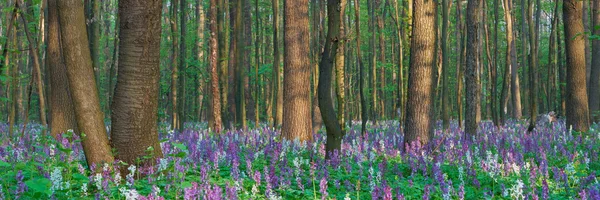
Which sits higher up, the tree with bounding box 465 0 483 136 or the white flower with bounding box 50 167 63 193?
the tree with bounding box 465 0 483 136

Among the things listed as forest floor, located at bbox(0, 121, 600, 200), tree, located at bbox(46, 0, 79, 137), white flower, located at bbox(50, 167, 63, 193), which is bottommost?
forest floor, located at bbox(0, 121, 600, 200)

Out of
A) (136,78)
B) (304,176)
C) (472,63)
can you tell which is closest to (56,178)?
(136,78)

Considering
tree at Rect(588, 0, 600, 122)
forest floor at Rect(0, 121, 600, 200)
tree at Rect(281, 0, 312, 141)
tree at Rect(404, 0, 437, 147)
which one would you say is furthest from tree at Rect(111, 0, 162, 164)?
tree at Rect(588, 0, 600, 122)

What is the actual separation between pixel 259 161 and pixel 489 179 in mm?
3389

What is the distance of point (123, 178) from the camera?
6121 mm

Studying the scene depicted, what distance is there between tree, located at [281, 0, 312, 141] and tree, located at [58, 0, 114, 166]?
5.69 metres

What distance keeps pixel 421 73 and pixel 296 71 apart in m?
2.89

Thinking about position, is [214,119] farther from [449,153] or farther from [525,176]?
[525,176]

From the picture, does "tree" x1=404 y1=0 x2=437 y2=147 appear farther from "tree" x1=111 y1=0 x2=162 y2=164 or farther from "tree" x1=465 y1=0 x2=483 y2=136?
"tree" x1=111 y1=0 x2=162 y2=164

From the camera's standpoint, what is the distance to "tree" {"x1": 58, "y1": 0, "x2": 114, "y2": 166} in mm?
6051

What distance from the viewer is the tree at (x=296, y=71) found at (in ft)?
37.3

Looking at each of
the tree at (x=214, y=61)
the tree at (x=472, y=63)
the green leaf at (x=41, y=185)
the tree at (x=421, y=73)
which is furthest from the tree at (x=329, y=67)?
the tree at (x=214, y=61)

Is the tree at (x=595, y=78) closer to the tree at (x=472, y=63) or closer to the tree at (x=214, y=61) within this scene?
the tree at (x=472, y=63)

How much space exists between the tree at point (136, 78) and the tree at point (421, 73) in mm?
5256
